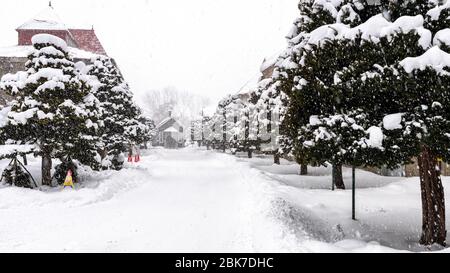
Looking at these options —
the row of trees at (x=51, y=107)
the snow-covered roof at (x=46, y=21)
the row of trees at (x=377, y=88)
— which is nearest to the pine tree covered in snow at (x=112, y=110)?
the row of trees at (x=51, y=107)

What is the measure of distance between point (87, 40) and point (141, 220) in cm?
5234

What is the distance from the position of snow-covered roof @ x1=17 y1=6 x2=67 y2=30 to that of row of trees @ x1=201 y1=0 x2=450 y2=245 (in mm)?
42637

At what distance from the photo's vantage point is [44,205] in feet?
37.9

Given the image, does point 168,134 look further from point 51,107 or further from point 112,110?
point 51,107

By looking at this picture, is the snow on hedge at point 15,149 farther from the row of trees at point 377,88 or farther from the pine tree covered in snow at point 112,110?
the row of trees at point 377,88

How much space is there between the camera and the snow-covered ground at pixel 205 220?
7262 mm

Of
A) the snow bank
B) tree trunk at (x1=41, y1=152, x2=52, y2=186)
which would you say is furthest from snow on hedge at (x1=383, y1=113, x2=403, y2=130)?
tree trunk at (x1=41, y1=152, x2=52, y2=186)

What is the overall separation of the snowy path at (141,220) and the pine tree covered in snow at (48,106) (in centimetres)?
207

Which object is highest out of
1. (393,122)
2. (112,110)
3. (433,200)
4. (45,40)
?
(45,40)

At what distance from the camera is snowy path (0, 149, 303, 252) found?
7.28 meters

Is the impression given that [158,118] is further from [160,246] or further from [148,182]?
[160,246]

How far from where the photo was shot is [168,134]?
9625 cm

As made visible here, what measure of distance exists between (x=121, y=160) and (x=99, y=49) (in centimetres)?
3659

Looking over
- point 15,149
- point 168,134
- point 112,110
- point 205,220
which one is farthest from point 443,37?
point 168,134
